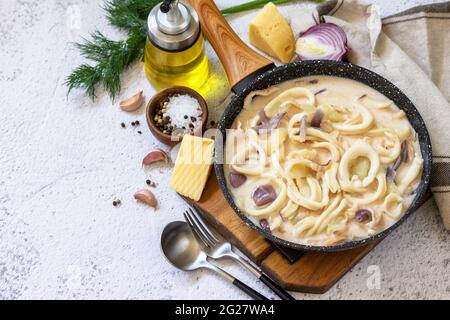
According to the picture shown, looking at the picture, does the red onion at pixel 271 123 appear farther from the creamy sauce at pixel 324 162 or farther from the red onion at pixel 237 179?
the red onion at pixel 237 179

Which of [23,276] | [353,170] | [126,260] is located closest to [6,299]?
[23,276]

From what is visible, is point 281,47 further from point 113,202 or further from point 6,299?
point 6,299

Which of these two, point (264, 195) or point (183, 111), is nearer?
point (264, 195)

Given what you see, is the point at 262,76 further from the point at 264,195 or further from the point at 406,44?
the point at 406,44

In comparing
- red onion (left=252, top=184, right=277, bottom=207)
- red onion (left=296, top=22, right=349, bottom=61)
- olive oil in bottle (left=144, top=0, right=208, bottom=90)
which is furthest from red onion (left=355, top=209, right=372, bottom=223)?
olive oil in bottle (left=144, top=0, right=208, bottom=90)

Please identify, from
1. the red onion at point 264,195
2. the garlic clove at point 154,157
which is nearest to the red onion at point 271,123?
the red onion at point 264,195

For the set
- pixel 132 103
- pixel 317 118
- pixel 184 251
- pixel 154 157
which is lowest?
pixel 184 251

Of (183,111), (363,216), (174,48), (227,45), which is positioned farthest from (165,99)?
(363,216)
